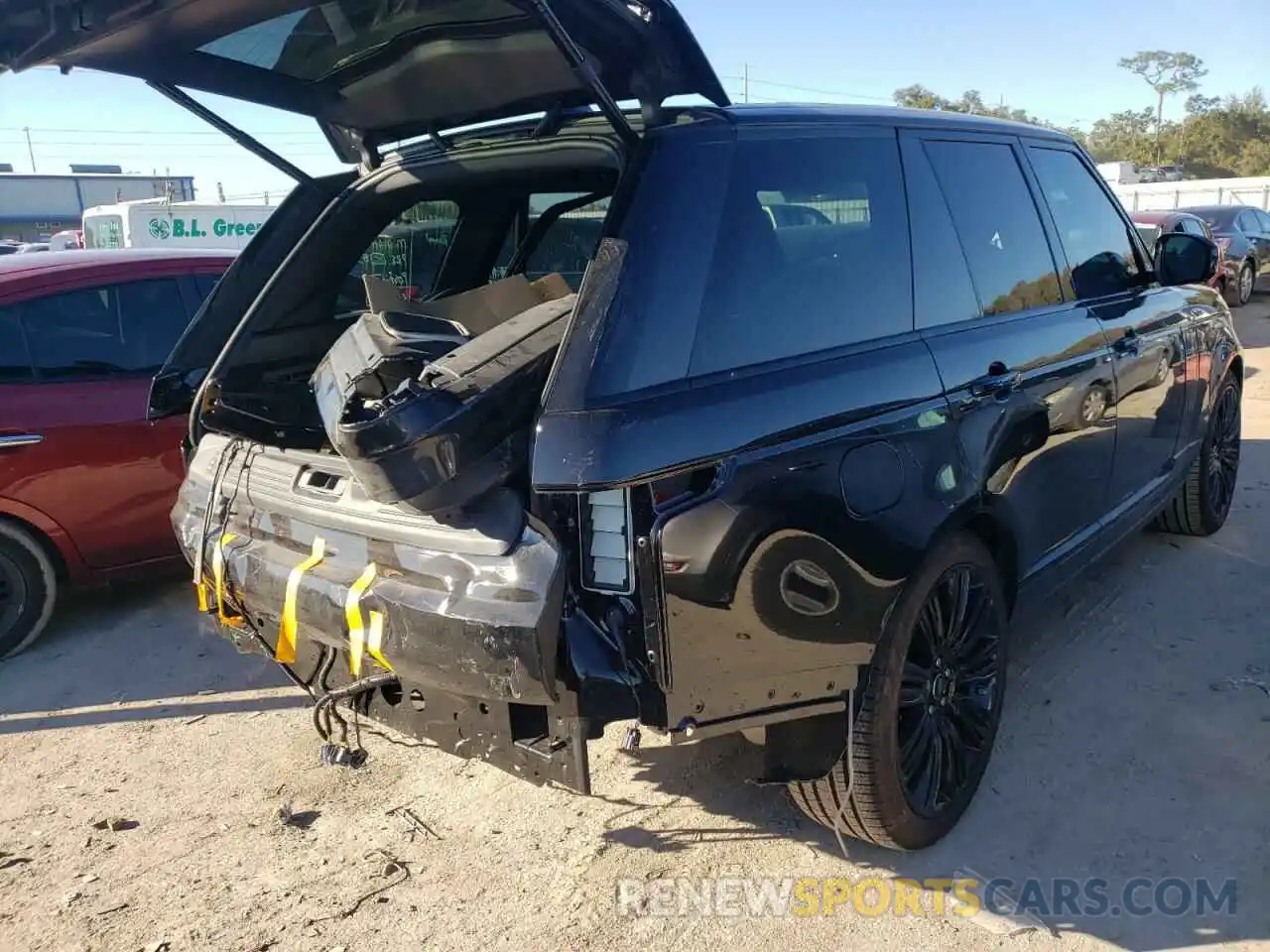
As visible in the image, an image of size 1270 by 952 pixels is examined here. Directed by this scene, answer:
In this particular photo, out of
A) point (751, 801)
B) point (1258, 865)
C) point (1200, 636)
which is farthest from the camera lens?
point (1200, 636)

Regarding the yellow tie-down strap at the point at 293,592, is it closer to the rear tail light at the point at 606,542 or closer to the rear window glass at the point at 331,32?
the rear tail light at the point at 606,542

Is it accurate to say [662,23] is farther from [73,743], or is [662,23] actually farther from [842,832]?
[73,743]

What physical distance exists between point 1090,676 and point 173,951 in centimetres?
318

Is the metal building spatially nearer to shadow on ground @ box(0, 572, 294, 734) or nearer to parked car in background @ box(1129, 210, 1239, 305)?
parked car in background @ box(1129, 210, 1239, 305)

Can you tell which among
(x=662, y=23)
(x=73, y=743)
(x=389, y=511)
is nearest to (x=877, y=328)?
(x=662, y=23)

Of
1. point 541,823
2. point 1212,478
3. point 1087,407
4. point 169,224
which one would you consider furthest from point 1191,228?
point 169,224

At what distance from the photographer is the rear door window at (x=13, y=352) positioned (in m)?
4.38

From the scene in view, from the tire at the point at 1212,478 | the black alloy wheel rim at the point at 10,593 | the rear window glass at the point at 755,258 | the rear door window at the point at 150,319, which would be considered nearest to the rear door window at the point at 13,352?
the rear door window at the point at 150,319

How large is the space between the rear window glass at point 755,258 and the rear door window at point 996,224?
13.1 inches

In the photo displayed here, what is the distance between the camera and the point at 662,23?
7.57 feet

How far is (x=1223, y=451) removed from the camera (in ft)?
17.7

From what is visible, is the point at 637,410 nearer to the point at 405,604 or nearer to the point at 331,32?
the point at 405,604

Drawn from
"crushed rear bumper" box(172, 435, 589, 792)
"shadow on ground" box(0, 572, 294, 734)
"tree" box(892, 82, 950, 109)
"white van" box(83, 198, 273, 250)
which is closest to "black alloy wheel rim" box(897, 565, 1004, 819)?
"crushed rear bumper" box(172, 435, 589, 792)

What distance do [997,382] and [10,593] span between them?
4.07 m
